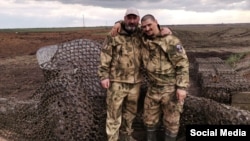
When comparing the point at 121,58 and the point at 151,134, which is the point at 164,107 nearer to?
the point at 151,134

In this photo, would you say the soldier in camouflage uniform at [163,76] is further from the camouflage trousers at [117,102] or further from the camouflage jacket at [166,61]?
the camouflage trousers at [117,102]

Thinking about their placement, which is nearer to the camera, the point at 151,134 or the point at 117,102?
the point at 117,102

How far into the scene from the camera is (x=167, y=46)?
216 inches

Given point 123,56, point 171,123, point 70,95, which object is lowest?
point 171,123

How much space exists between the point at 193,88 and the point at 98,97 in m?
6.26

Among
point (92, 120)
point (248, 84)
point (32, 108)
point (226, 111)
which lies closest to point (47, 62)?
point (32, 108)

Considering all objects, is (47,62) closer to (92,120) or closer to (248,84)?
(92,120)

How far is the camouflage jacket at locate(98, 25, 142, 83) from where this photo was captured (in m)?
5.58

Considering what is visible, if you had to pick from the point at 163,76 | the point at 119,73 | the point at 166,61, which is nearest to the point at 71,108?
the point at 119,73

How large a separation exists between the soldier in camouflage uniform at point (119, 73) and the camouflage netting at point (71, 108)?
0.35m

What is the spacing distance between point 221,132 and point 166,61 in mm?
1188

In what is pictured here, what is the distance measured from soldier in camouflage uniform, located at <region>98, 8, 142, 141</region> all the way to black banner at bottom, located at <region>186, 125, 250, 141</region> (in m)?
0.91

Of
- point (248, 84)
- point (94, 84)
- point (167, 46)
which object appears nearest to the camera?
point (167, 46)

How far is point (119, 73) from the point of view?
5664 mm
